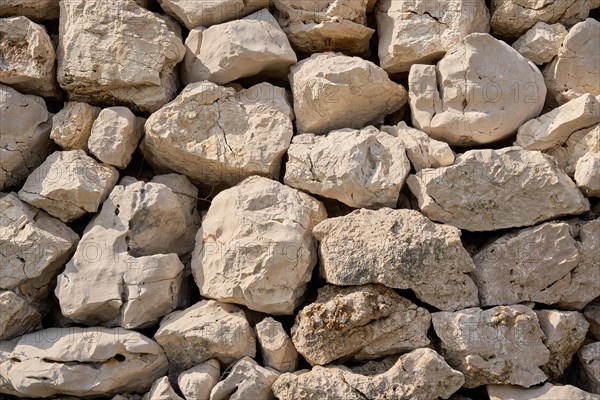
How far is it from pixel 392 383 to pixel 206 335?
0.94 metres

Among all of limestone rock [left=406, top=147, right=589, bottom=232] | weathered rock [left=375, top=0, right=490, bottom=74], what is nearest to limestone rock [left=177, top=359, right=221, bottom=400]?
limestone rock [left=406, top=147, right=589, bottom=232]

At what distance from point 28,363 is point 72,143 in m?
1.17

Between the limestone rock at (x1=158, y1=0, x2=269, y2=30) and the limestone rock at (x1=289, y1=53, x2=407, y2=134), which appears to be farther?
the limestone rock at (x1=158, y1=0, x2=269, y2=30)

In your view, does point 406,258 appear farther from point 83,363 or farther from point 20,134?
point 20,134

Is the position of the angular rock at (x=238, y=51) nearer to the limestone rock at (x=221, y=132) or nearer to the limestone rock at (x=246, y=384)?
the limestone rock at (x=221, y=132)

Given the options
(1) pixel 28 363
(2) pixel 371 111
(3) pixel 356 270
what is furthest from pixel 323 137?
(1) pixel 28 363

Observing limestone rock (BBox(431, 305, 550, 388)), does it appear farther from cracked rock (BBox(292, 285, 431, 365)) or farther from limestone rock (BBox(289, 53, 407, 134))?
limestone rock (BBox(289, 53, 407, 134))

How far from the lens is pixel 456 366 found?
3352 mm

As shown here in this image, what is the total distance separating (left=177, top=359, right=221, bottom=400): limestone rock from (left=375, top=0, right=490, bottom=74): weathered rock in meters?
1.91

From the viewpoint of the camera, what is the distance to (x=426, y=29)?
3.91 meters

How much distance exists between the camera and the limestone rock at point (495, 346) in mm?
3305

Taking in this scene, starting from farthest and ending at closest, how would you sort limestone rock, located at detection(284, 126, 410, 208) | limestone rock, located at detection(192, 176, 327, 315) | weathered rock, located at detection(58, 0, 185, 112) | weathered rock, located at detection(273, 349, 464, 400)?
weathered rock, located at detection(58, 0, 185, 112)
limestone rock, located at detection(284, 126, 410, 208)
limestone rock, located at detection(192, 176, 327, 315)
weathered rock, located at detection(273, 349, 464, 400)

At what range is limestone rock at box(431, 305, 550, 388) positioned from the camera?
3305 millimetres

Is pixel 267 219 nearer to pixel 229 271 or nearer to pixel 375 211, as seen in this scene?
pixel 229 271
